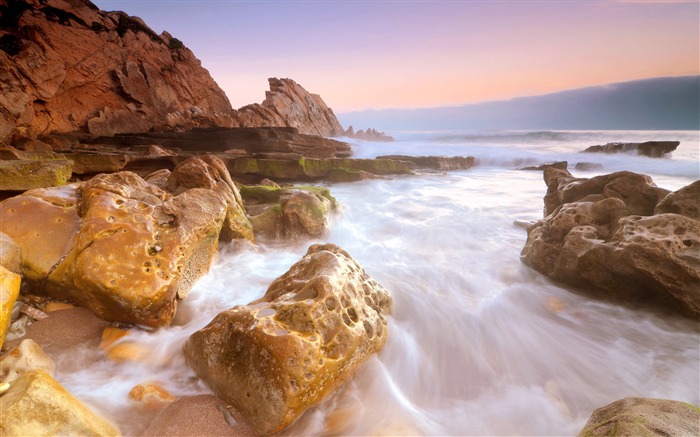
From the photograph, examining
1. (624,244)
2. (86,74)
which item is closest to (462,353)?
(624,244)

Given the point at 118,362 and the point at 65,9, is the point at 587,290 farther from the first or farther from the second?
the point at 65,9

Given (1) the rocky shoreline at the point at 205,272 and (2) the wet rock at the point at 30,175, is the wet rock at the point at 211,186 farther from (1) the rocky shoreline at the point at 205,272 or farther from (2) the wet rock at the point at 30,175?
(2) the wet rock at the point at 30,175

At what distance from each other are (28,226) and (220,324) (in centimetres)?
224

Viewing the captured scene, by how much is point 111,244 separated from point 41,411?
1.55m

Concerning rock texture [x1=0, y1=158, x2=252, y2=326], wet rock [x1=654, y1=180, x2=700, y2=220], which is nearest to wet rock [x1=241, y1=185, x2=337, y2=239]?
rock texture [x1=0, y1=158, x2=252, y2=326]

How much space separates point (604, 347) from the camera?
336cm

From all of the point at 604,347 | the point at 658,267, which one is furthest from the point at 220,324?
the point at 658,267

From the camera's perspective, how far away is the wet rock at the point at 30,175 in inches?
199

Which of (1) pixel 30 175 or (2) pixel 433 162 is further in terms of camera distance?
(2) pixel 433 162

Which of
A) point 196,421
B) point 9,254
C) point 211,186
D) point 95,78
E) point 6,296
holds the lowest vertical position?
point 196,421

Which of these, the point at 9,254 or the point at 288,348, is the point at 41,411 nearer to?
the point at 288,348

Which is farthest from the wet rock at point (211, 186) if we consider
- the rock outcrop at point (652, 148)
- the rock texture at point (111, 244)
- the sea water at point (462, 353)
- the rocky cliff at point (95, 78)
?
the rock outcrop at point (652, 148)

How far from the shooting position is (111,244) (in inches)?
111

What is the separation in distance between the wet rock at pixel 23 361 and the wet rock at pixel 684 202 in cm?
637
